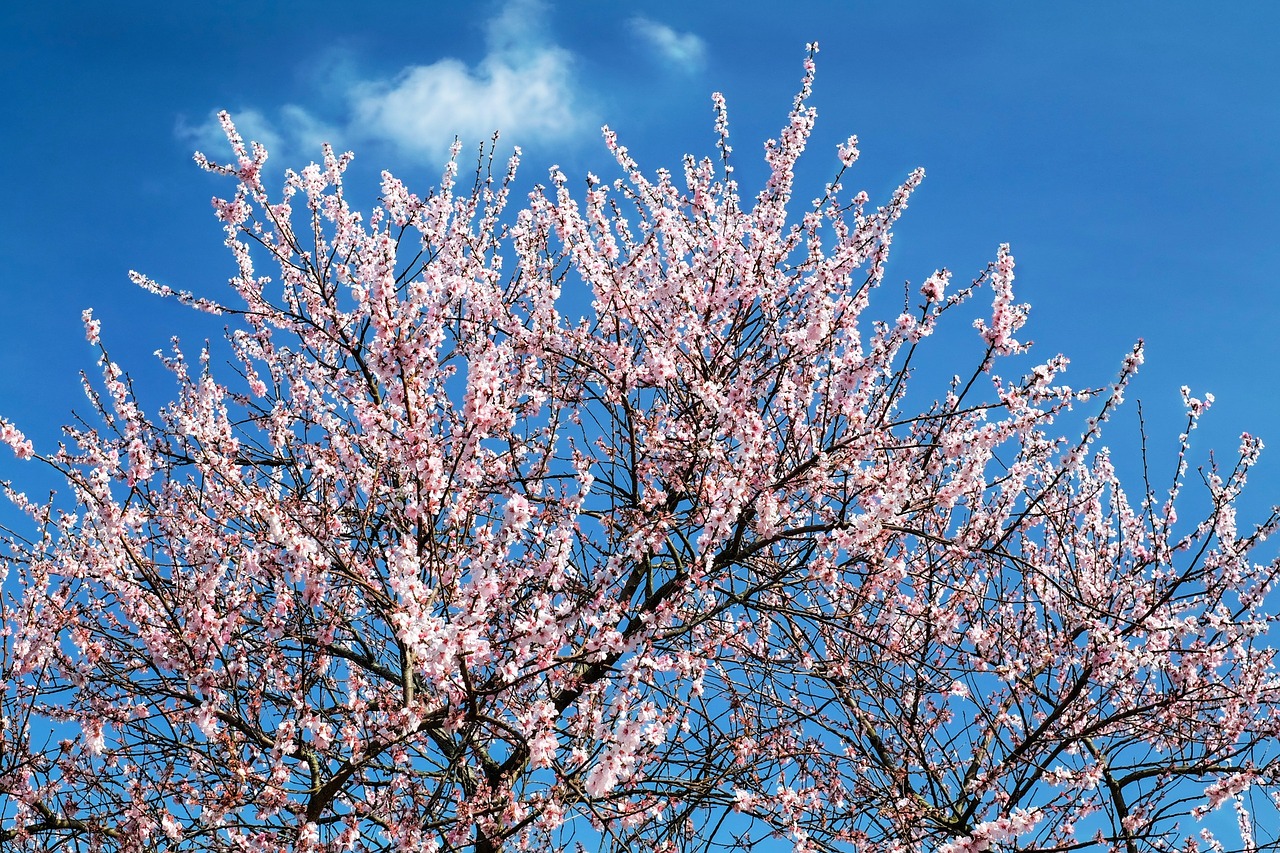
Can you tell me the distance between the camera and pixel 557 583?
5.75 metres

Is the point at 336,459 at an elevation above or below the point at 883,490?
above

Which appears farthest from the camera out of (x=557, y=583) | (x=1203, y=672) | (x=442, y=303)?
(x=1203, y=672)

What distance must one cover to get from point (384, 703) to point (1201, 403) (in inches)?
229

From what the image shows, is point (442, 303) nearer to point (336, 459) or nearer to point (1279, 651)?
point (336, 459)

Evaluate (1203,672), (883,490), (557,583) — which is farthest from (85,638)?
(1203,672)

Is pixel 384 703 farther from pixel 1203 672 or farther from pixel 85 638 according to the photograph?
pixel 1203 672

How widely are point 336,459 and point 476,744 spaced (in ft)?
7.10

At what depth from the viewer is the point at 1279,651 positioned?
7742 mm

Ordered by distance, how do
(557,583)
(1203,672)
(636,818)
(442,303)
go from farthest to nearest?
(1203,672)
(442,303)
(636,818)
(557,583)

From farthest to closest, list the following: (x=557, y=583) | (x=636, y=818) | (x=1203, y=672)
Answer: (x=1203, y=672), (x=636, y=818), (x=557, y=583)

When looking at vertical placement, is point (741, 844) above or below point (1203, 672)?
below

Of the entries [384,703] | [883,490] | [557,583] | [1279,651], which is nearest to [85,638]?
[384,703]

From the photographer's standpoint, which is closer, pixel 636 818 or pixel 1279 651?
pixel 636 818

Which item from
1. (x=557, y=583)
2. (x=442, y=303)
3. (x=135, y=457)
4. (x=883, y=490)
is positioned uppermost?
(x=442, y=303)
